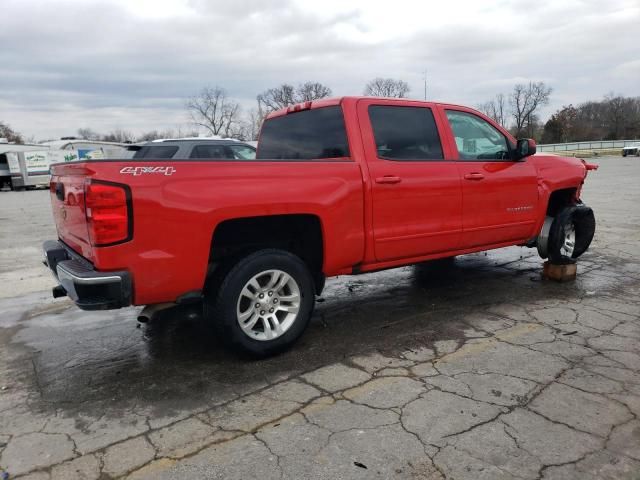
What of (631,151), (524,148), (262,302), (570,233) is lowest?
(631,151)

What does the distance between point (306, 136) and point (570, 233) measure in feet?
12.0

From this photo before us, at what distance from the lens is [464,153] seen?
503cm

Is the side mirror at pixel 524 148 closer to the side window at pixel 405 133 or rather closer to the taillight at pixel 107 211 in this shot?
the side window at pixel 405 133

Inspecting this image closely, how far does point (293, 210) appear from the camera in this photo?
3.78 metres

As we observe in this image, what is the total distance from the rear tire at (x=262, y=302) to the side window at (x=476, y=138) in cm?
224

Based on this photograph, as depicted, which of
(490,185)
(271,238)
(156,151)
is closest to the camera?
(271,238)

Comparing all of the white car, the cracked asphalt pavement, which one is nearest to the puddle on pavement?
the cracked asphalt pavement

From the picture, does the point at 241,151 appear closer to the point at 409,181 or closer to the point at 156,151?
the point at 156,151

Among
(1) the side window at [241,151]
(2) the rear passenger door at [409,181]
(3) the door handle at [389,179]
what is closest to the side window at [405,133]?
(2) the rear passenger door at [409,181]

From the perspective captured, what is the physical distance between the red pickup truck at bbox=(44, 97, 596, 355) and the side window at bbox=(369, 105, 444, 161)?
0.01 metres

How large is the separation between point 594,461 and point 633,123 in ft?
349

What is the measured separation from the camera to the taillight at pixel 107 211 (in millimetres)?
3070

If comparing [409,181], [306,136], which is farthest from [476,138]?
[306,136]

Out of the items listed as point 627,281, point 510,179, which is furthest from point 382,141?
point 627,281
